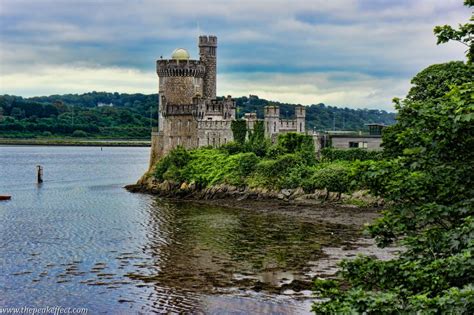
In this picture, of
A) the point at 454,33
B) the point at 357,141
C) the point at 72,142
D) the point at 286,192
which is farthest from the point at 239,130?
the point at 72,142

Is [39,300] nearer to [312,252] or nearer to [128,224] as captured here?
[312,252]

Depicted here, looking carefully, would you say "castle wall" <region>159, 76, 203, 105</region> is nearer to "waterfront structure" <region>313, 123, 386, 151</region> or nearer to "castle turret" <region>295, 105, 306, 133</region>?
"castle turret" <region>295, 105, 306, 133</region>

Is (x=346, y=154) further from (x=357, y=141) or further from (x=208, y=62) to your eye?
(x=208, y=62)

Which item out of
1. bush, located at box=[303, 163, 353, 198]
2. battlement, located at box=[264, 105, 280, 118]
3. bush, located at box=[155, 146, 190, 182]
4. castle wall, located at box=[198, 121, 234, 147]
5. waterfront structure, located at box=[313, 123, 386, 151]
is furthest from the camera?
castle wall, located at box=[198, 121, 234, 147]

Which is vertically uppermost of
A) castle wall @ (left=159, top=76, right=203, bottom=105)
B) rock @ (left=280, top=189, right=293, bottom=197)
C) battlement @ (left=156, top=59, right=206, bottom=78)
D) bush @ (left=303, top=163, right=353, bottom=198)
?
battlement @ (left=156, top=59, right=206, bottom=78)

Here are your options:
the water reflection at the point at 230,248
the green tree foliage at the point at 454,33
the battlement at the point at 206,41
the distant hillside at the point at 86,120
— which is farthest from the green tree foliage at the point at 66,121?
the green tree foliage at the point at 454,33

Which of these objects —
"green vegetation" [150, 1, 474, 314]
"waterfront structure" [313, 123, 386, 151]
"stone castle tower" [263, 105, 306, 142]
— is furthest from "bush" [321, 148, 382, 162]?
"green vegetation" [150, 1, 474, 314]

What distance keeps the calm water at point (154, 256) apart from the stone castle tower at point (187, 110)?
1319 centimetres

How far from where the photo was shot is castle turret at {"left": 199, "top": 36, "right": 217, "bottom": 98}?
2795 inches

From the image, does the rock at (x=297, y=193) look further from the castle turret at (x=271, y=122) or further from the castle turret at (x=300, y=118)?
the castle turret at (x=300, y=118)

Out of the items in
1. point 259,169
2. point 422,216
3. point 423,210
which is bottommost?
point 259,169

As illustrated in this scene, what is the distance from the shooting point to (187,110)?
67.4 metres

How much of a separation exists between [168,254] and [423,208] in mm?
21376

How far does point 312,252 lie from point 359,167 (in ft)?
62.1
